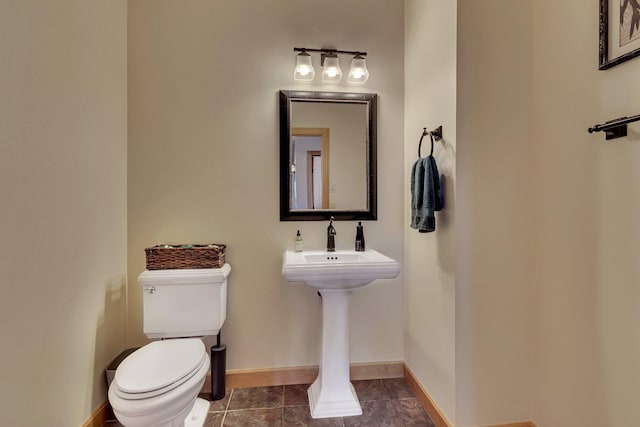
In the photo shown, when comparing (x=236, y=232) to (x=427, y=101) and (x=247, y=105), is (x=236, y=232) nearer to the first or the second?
(x=247, y=105)

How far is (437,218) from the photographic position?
1639mm

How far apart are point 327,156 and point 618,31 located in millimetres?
1465

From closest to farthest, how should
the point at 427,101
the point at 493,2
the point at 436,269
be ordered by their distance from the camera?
the point at 493,2 → the point at 436,269 → the point at 427,101

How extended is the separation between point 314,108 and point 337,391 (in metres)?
1.83

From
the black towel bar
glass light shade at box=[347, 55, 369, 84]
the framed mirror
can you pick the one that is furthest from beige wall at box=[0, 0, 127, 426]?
the black towel bar

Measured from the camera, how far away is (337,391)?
1.80 m

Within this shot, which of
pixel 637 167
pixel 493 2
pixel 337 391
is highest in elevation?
pixel 493 2

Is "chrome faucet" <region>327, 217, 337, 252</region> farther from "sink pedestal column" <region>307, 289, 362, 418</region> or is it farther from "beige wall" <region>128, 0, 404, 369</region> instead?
"sink pedestal column" <region>307, 289, 362, 418</region>

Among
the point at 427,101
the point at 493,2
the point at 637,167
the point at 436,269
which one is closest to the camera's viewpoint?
the point at 637,167

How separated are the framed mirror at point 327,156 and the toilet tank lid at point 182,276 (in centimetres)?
57

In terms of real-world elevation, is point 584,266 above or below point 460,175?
below

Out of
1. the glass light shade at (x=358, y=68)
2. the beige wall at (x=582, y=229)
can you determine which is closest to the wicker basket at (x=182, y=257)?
the glass light shade at (x=358, y=68)

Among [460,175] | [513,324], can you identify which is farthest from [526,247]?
[460,175]

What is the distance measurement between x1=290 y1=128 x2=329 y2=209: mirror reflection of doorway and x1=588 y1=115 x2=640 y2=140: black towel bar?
1.38 m
